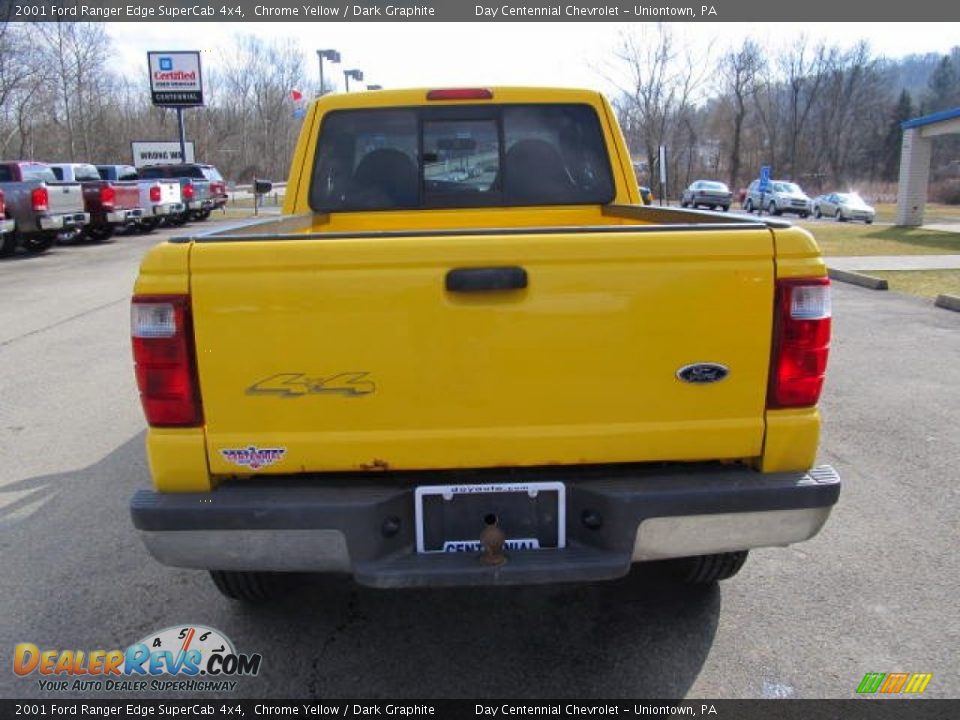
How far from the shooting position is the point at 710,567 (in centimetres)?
322

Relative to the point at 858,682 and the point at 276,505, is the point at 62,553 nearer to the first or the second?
the point at 276,505

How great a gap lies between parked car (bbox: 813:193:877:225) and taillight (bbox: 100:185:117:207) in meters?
29.9

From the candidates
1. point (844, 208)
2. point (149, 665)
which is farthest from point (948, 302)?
point (844, 208)

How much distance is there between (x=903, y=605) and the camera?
3346 millimetres

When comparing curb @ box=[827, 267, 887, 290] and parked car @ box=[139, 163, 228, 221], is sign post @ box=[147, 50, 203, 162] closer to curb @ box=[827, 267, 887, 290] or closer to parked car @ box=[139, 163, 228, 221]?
parked car @ box=[139, 163, 228, 221]

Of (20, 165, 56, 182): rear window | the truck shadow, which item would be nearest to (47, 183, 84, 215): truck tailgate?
(20, 165, 56, 182): rear window

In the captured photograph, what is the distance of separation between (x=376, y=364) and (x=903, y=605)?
255 centimetres

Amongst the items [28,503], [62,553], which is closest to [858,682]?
[62,553]

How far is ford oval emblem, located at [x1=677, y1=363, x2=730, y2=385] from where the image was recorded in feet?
8.14

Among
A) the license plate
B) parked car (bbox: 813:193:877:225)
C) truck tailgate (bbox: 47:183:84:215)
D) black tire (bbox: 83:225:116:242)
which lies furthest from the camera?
parked car (bbox: 813:193:877:225)

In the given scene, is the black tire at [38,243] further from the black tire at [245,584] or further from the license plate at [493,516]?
the license plate at [493,516]

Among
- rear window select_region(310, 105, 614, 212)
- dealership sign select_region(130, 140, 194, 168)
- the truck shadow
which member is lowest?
the truck shadow

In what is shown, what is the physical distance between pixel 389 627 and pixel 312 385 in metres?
1.29

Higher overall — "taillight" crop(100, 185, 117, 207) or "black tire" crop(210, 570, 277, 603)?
"taillight" crop(100, 185, 117, 207)
